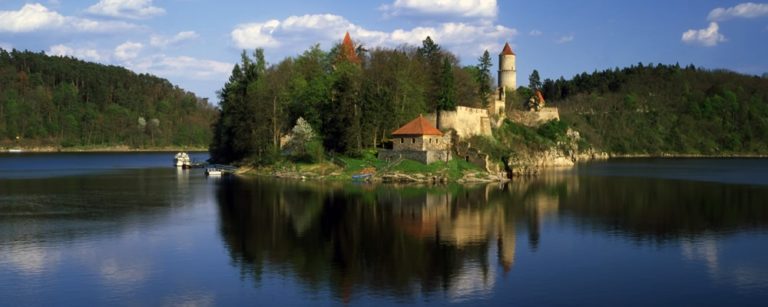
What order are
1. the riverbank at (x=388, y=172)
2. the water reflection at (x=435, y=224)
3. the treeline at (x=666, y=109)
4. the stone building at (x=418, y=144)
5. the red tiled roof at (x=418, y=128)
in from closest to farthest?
the water reflection at (x=435, y=224)
the riverbank at (x=388, y=172)
the stone building at (x=418, y=144)
the red tiled roof at (x=418, y=128)
the treeline at (x=666, y=109)

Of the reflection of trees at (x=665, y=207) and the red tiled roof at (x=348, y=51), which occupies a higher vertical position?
the red tiled roof at (x=348, y=51)

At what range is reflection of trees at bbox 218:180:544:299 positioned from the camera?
23.1m

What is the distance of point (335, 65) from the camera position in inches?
2835

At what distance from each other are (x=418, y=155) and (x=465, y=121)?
31.7ft

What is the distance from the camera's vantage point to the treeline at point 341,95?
59.8 meters

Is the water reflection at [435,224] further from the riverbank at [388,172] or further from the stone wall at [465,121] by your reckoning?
the stone wall at [465,121]

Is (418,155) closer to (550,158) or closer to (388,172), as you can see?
(388,172)

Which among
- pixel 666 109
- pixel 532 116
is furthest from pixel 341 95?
pixel 666 109

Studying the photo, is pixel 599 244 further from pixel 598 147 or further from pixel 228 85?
pixel 598 147

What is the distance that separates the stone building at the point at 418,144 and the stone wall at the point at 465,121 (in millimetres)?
4047

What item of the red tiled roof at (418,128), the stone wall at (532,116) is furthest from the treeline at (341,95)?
the stone wall at (532,116)

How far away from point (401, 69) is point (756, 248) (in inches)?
1590

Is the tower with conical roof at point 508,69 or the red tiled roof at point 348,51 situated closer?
the red tiled roof at point 348,51

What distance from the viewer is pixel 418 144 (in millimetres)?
56500
